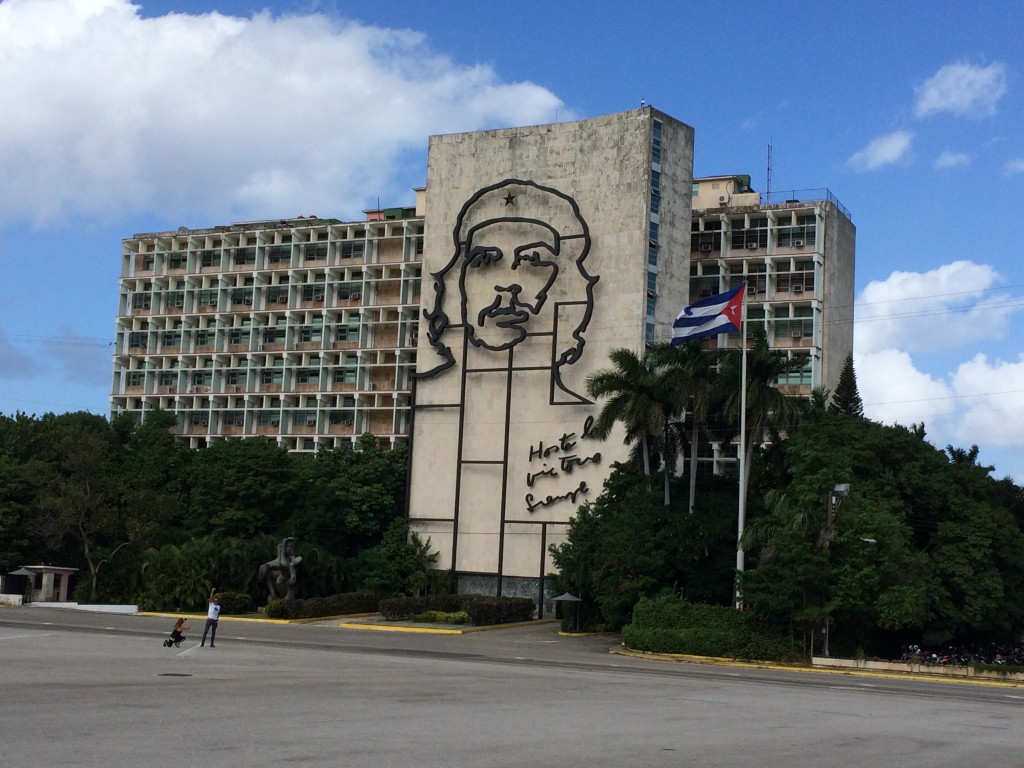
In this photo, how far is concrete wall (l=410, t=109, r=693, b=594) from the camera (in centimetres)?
8006

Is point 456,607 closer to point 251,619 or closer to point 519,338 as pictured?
point 251,619

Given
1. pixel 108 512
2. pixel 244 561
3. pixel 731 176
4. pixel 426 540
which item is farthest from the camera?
pixel 731 176

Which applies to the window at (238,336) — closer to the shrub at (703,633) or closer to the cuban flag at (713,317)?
the cuban flag at (713,317)

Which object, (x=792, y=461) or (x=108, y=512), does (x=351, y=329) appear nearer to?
(x=108, y=512)

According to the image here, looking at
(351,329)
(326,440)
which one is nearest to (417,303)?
(351,329)

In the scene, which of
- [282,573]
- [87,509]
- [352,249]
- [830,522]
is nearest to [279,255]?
[352,249]

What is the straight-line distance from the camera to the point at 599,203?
82.3 metres

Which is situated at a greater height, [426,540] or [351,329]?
[351,329]

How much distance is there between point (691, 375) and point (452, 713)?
1536 inches

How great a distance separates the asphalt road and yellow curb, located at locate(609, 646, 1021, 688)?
228 centimetres

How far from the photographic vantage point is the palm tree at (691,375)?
5894 cm

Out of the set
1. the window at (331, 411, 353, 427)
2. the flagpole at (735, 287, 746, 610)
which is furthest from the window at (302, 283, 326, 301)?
the flagpole at (735, 287, 746, 610)

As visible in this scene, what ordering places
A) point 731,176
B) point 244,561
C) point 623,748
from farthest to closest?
point 731,176 < point 244,561 < point 623,748

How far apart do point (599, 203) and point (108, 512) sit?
3795 centimetres
